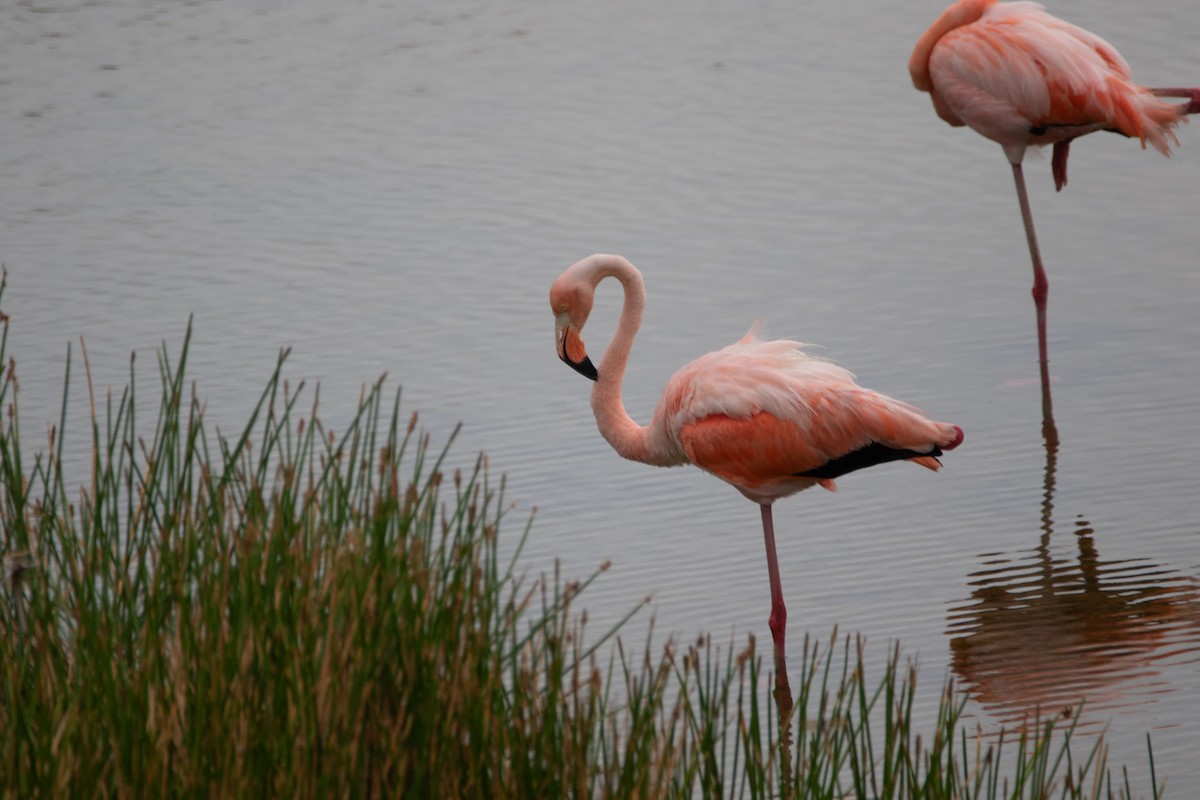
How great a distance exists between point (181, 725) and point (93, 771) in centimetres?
16

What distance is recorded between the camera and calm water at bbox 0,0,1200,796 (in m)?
5.42

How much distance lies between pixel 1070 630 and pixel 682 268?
3609 millimetres

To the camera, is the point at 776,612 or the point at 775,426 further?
the point at 775,426

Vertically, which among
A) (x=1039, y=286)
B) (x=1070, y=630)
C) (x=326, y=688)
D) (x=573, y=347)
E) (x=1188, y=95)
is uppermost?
(x=1188, y=95)

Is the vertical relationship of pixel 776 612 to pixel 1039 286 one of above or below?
below

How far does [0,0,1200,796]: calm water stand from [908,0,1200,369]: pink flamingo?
0.60 m

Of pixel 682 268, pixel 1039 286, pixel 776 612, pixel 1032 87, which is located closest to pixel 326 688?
pixel 776 612

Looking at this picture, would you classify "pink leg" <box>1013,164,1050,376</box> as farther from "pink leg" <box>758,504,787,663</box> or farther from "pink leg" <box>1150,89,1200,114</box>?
"pink leg" <box>758,504,787,663</box>

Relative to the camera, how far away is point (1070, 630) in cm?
501

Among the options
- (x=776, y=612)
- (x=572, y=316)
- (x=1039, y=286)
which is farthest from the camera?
(x=1039, y=286)

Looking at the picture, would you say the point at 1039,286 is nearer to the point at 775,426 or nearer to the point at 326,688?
the point at 775,426

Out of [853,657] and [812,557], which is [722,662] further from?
[812,557]

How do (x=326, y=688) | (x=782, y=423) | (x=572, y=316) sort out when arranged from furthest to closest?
1. (x=572, y=316)
2. (x=782, y=423)
3. (x=326, y=688)

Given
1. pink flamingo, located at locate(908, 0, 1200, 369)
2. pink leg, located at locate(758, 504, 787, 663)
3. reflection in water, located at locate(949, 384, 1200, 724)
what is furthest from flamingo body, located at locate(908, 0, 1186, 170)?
pink leg, located at locate(758, 504, 787, 663)
